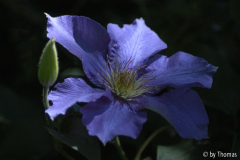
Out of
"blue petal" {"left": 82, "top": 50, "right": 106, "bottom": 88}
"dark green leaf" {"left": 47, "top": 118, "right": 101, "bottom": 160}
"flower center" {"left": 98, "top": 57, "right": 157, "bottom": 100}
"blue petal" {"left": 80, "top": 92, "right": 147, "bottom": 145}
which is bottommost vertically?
"dark green leaf" {"left": 47, "top": 118, "right": 101, "bottom": 160}

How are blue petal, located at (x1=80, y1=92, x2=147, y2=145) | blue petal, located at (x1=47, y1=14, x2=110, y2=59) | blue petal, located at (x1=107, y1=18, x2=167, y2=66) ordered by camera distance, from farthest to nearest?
blue petal, located at (x1=107, y1=18, x2=167, y2=66)
blue petal, located at (x1=47, y1=14, x2=110, y2=59)
blue petal, located at (x1=80, y1=92, x2=147, y2=145)

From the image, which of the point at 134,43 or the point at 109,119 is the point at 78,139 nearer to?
the point at 109,119

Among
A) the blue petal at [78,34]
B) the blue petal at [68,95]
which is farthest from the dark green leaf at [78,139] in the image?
the blue petal at [78,34]

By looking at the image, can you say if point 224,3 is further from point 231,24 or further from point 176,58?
point 176,58

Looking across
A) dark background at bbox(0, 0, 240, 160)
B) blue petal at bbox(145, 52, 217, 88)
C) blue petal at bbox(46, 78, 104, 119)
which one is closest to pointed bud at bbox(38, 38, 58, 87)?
blue petal at bbox(46, 78, 104, 119)

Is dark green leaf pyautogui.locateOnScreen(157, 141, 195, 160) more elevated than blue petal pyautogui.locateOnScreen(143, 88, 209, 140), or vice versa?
blue petal pyautogui.locateOnScreen(143, 88, 209, 140)

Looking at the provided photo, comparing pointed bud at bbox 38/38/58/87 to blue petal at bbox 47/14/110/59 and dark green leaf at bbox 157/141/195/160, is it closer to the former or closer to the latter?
blue petal at bbox 47/14/110/59
